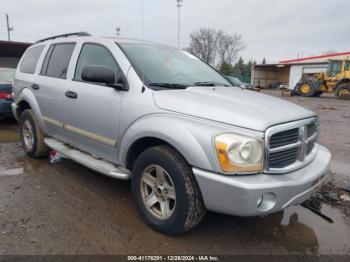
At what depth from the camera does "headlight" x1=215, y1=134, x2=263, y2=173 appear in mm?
2324

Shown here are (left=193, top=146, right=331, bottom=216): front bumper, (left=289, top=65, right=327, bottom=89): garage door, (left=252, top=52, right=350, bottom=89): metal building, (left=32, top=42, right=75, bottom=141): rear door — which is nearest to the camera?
(left=193, top=146, right=331, bottom=216): front bumper

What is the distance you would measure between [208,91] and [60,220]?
2.04 meters

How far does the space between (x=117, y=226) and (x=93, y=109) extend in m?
1.32

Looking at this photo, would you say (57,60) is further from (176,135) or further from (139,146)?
(176,135)

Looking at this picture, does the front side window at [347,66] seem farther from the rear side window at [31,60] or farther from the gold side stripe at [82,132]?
the gold side stripe at [82,132]

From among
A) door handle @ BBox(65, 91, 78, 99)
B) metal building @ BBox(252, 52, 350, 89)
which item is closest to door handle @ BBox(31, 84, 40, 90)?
door handle @ BBox(65, 91, 78, 99)

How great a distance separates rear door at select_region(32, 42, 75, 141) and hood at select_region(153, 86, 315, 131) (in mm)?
1808

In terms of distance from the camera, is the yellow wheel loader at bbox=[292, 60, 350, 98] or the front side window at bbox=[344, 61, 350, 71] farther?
the front side window at bbox=[344, 61, 350, 71]

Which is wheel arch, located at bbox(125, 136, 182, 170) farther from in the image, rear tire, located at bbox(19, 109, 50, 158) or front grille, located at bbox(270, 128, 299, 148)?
rear tire, located at bbox(19, 109, 50, 158)

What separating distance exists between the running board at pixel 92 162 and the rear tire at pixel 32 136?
482 mm

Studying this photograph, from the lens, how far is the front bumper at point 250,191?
2.29m

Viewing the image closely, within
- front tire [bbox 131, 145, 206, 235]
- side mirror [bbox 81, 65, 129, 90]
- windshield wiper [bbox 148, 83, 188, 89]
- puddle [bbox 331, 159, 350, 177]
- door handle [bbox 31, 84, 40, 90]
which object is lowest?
puddle [bbox 331, 159, 350, 177]

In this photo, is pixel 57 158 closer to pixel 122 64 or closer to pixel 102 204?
pixel 102 204

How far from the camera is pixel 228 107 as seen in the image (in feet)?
8.61
